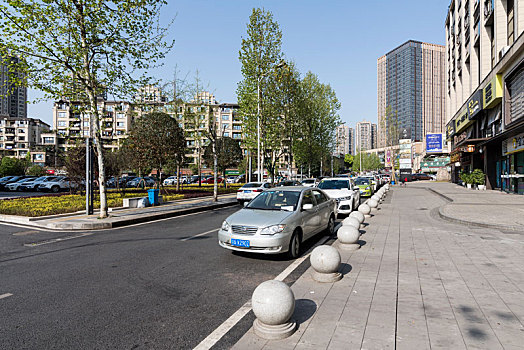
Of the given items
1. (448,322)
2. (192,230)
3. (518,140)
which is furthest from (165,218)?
(518,140)

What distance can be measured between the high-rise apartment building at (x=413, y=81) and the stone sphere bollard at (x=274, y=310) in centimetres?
8834

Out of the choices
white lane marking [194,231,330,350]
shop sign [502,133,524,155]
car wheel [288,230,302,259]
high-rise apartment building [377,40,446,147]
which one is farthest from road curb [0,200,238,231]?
high-rise apartment building [377,40,446,147]

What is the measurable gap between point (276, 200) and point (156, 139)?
55.7 ft

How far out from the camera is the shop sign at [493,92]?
20250 millimetres

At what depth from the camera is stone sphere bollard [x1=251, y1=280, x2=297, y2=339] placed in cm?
333

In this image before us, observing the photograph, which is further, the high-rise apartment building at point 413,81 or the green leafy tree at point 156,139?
the high-rise apartment building at point 413,81

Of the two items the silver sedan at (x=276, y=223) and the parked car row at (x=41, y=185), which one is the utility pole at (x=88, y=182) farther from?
the parked car row at (x=41, y=185)

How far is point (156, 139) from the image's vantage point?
73.4 feet

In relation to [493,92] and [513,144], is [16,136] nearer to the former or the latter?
[493,92]

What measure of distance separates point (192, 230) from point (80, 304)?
19.3 ft

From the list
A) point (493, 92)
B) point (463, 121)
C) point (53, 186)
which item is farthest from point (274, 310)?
point (463, 121)

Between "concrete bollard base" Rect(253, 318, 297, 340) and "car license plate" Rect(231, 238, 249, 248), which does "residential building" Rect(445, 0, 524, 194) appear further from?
"concrete bollard base" Rect(253, 318, 297, 340)

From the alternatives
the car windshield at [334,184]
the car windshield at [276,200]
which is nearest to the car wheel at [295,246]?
the car windshield at [276,200]

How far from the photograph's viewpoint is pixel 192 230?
10180 mm
